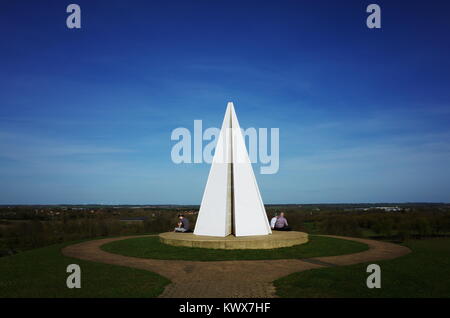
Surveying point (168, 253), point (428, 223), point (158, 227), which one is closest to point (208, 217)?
point (168, 253)

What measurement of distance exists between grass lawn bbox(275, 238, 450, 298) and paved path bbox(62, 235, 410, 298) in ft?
1.57

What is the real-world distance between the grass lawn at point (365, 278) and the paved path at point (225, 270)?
1.57 ft

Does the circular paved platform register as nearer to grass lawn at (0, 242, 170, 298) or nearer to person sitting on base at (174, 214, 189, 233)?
person sitting on base at (174, 214, 189, 233)

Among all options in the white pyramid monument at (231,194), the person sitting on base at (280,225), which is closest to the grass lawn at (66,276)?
the white pyramid monument at (231,194)

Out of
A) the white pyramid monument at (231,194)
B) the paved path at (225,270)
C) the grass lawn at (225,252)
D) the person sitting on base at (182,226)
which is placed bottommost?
the grass lawn at (225,252)

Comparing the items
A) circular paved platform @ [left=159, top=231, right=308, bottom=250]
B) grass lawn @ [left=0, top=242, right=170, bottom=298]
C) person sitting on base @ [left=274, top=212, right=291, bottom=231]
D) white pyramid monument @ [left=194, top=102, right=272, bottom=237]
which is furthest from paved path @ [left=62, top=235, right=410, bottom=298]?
person sitting on base @ [left=274, top=212, right=291, bottom=231]

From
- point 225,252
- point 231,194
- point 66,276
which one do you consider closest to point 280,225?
point 231,194

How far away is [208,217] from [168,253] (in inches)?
116

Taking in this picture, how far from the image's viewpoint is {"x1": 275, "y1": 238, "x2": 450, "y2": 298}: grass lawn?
6.11 m

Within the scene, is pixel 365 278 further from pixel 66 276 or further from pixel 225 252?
pixel 66 276

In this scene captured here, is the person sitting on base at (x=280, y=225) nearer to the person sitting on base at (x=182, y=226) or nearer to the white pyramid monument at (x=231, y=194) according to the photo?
the white pyramid monument at (x=231, y=194)

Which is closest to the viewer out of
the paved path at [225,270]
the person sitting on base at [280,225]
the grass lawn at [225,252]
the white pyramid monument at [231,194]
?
the paved path at [225,270]

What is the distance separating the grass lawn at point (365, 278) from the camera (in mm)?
6113
